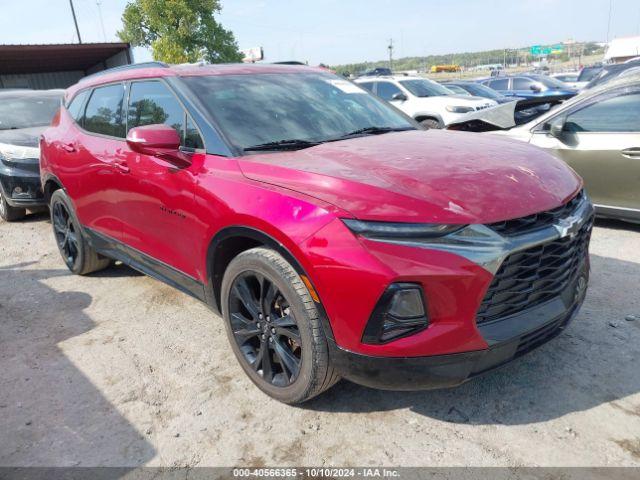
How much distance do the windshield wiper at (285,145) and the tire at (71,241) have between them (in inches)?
95.1

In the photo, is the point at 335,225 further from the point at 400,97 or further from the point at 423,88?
the point at 423,88

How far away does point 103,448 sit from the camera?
240 centimetres

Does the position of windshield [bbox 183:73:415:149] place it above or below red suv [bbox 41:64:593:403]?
above

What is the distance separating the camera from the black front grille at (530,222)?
209 centimetres

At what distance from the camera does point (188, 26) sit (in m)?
35.8

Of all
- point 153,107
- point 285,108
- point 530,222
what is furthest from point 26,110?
point 530,222

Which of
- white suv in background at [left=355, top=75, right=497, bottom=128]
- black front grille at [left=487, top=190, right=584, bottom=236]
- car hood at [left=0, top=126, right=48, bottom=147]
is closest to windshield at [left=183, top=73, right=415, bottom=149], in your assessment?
black front grille at [left=487, top=190, right=584, bottom=236]

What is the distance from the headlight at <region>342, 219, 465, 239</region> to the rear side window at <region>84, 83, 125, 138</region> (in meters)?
2.38

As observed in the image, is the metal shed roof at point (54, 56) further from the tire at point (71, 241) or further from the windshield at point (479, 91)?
the tire at point (71, 241)

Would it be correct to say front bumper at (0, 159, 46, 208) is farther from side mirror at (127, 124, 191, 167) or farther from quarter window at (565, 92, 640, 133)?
quarter window at (565, 92, 640, 133)

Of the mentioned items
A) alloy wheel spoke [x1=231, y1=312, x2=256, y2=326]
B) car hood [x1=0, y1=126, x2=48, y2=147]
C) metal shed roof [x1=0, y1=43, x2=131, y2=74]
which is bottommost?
alloy wheel spoke [x1=231, y1=312, x2=256, y2=326]

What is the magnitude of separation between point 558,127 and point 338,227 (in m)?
3.88

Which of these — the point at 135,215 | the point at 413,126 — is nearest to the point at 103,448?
the point at 135,215

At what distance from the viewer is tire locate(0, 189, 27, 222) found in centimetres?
698
